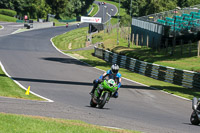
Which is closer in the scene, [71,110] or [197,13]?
[71,110]

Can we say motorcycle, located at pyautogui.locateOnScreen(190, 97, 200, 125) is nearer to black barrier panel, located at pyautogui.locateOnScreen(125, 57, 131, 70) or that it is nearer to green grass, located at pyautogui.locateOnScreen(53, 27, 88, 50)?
black barrier panel, located at pyautogui.locateOnScreen(125, 57, 131, 70)

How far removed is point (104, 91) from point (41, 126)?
5.62 metres

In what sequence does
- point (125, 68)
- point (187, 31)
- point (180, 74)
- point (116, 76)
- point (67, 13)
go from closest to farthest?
point (116, 76)
point (180, 74)
point (125, 68)
point (187, 31)
point (67, 13)

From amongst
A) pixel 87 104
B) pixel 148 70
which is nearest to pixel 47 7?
pixel 148 70

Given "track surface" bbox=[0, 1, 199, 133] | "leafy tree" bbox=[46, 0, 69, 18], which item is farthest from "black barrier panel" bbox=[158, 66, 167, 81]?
"leafy tree" bbox=[46, 0, 69, 18]

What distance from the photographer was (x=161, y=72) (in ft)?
110

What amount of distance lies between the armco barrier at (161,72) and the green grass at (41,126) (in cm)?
1940

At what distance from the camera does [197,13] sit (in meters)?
51.5

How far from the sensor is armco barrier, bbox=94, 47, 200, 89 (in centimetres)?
2914

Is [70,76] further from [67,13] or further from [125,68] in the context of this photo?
[67,13]

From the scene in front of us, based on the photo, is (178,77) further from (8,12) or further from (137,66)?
(8,12)

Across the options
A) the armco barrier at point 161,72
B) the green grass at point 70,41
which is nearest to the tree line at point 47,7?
the green grass at point 70,41

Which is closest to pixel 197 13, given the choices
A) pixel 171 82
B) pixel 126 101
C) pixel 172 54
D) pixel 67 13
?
pixel 172 54

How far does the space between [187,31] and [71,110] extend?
37.5m
